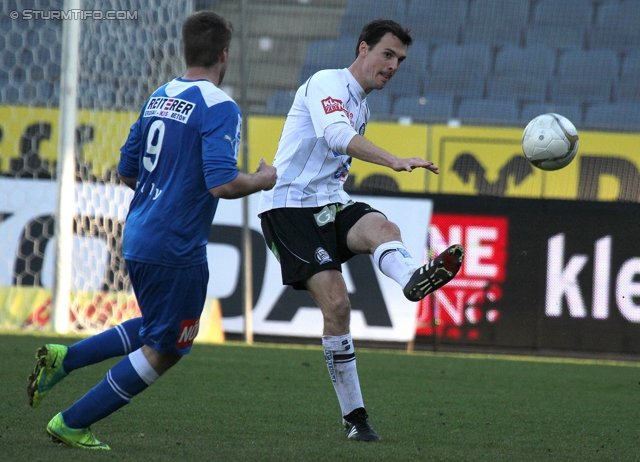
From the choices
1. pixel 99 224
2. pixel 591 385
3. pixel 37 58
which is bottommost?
pixel 591 385

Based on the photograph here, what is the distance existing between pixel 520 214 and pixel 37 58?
554 centimetres

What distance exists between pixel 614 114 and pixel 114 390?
9718 millimetres

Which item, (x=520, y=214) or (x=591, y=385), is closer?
(x=591, y=385)

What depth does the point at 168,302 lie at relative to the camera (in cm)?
333

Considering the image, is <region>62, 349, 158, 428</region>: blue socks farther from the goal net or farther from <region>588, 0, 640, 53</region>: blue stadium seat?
<region>588, 0, 640, 53</region>: blue stadium seat

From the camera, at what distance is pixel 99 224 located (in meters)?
8.75

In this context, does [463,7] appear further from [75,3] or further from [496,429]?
[496,429]

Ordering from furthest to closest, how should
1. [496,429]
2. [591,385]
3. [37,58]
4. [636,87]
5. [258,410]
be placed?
[636,87]
[37,58]
[591,385]
[258,410]
[496,429]

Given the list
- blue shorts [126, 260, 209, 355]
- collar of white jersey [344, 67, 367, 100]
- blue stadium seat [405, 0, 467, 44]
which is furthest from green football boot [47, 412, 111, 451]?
blue stadium seat [405, 0, 467, 44]

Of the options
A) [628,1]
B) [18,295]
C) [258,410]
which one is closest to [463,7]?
[628,1]

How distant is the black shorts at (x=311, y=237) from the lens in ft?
13.6

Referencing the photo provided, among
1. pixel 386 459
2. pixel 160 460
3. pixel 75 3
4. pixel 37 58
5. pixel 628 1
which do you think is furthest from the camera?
pixel 628 1

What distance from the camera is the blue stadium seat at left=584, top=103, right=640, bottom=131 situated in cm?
1144

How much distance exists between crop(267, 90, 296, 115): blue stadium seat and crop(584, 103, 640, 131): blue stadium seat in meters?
3.87
